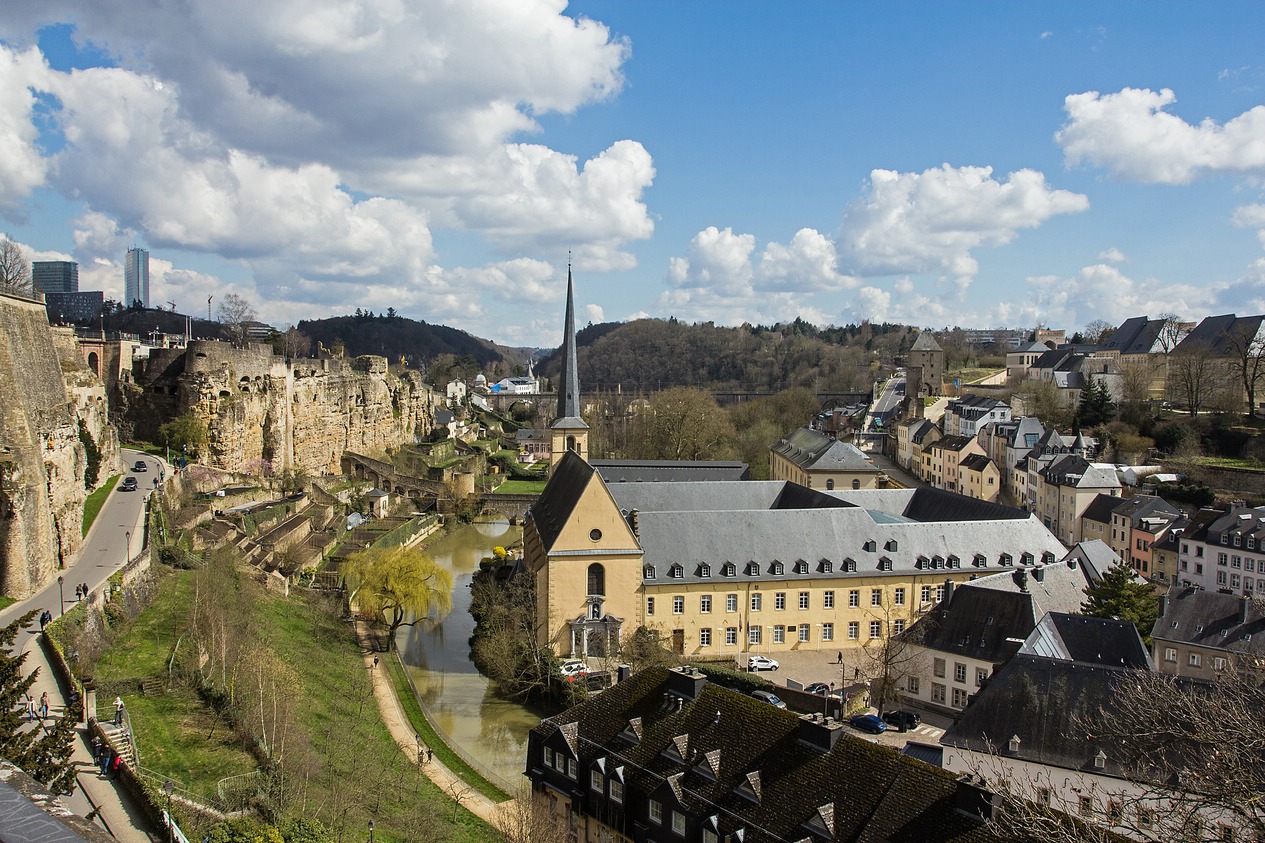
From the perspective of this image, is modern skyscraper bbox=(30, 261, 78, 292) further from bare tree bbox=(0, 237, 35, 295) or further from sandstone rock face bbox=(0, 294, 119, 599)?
sandstone rock face bbox=(0, 294, 119, 599)

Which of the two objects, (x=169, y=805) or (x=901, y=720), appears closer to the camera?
(x=169, y=805)

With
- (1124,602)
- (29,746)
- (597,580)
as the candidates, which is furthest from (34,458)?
(1124,602)

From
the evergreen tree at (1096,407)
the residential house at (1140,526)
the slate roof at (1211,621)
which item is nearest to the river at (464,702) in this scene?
the slate roof at (1211,621)

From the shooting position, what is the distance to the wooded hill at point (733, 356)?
438ft

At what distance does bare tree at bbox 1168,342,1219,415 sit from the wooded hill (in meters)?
58.3

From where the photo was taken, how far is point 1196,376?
60062mm

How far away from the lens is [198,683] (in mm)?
20562

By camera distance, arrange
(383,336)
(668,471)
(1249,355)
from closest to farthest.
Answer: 1. (668,471)
2. (1249,355)
3. (383,336)

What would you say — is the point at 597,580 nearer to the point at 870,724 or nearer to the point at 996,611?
the point at 870,724

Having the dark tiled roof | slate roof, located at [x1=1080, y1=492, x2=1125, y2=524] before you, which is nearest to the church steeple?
the dark tiled roof

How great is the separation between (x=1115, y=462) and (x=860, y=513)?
3200 centimetres

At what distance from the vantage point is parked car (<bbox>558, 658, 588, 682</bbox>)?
27.5 m

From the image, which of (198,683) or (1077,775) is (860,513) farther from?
(198,683)

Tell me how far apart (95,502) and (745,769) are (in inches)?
1026
